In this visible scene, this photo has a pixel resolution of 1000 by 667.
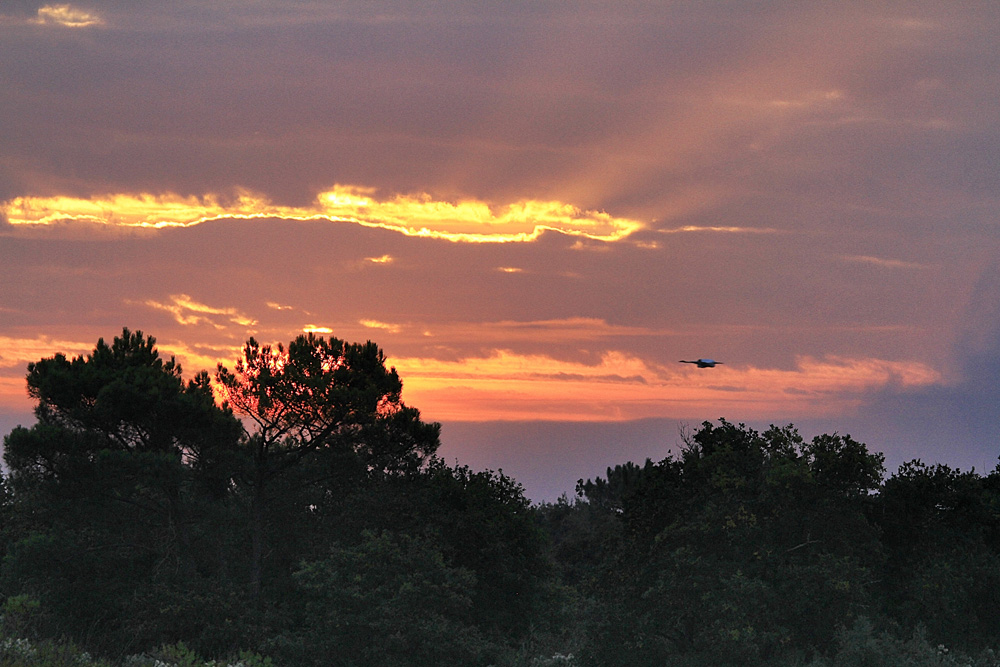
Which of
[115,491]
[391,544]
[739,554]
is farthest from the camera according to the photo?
[115,491]

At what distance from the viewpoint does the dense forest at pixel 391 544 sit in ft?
130

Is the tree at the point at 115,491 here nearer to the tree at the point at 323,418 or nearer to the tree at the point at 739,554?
the tree at the point at 323,418

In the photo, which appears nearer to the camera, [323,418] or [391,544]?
[391,544]

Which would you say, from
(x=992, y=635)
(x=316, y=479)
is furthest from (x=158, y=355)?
(x=992, y=635)

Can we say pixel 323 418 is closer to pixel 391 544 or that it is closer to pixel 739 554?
pixel 391 544

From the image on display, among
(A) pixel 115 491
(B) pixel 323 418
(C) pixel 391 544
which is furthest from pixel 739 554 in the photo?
(A) pixel 115 491

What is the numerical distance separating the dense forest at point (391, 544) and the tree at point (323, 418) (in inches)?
4.1

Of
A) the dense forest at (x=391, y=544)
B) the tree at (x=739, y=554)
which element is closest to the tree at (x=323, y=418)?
the dense forest at (x=391, y=544)

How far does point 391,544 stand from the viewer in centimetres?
4419

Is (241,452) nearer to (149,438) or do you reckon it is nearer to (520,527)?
(149,438)

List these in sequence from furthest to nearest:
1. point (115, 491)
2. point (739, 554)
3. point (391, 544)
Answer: point (115, 491) < point (391, 544) < point (739, 554)

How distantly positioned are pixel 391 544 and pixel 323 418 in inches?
321

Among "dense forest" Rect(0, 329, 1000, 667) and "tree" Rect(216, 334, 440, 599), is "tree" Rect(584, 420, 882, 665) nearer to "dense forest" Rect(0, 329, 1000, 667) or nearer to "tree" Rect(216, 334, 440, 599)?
"dense forest" Rect(0, 329, 1000, 667)

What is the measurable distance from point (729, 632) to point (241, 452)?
23.3 m
